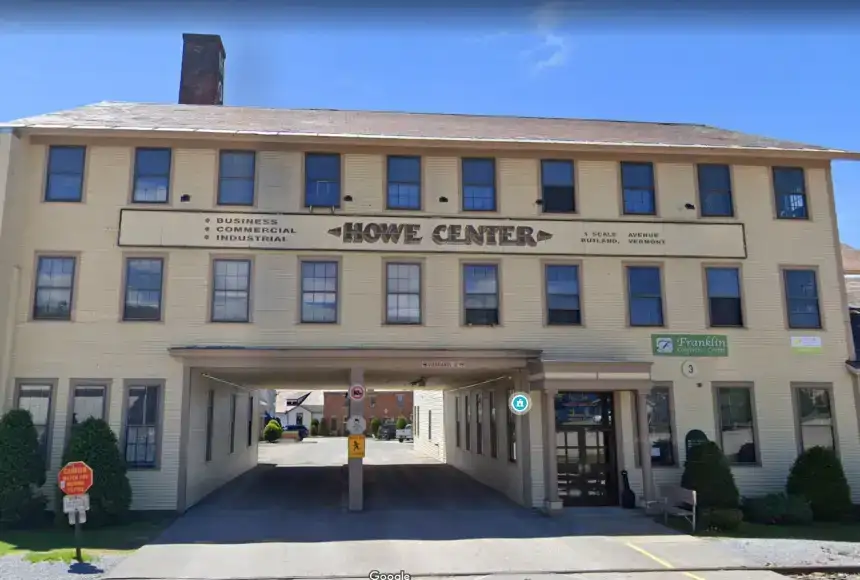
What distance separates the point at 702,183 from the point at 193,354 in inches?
545

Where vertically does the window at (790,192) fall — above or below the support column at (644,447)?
above

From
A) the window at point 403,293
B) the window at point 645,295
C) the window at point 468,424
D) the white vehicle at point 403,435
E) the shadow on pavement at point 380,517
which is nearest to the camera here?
the shadow on pavement at point 380,517

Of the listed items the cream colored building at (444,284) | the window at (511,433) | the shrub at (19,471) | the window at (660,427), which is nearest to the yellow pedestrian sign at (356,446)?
the cream colored building at (444,284)

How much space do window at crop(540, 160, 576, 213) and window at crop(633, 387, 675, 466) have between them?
519 centimetres

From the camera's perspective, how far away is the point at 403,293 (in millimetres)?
17578

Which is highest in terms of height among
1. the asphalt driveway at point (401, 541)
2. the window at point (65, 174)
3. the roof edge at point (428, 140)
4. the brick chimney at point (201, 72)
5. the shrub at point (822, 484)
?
the brick chimney at point (201, 72)

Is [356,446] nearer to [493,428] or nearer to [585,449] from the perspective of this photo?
[585,449]

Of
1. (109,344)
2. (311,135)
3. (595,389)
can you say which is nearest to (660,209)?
(595,389)

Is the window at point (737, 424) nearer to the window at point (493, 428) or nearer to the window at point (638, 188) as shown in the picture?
the window at point (638, 188)

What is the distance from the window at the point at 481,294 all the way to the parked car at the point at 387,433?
42.2 meters

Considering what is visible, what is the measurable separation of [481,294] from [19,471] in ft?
35.9

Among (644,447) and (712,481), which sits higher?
(644,447)

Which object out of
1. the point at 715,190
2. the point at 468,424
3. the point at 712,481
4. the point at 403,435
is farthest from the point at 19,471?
the point at 403,435

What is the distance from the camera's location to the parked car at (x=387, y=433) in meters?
58.5
